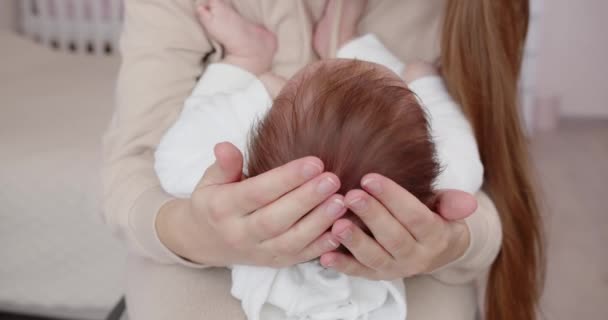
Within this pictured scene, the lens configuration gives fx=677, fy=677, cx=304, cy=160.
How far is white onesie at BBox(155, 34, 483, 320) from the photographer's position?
2.09ft

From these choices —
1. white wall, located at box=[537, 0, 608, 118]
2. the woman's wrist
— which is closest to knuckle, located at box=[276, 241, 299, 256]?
the woman's wrist

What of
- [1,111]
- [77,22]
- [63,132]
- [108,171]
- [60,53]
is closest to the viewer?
[108,171]

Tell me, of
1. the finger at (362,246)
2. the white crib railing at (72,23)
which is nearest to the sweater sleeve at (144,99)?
the finger at (362,246)

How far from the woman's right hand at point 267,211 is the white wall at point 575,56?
2262 mm

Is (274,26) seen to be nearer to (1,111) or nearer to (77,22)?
(1,111)

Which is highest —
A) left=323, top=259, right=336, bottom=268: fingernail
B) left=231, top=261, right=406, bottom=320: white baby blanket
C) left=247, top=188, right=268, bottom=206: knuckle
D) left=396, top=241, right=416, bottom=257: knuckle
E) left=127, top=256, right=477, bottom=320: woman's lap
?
left=247, top=188, right=268, bottom=206: knuckle

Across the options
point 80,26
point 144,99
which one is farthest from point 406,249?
point 80,26

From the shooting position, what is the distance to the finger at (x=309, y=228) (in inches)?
20.3

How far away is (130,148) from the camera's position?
0.81 metres

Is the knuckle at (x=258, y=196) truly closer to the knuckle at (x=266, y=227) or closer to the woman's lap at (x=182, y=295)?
the knuckle at (x=266, y=227)

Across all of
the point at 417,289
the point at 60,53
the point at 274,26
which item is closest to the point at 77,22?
the point at 60,53

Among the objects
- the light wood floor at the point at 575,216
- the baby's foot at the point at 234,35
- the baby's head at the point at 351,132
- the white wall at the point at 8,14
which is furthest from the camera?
the white wall at the point at 8,14

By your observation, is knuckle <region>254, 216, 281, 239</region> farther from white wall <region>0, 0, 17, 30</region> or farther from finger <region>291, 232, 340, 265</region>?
white wall <region>0, 0, 17, 30</region>

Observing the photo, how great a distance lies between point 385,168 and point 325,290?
5.2 inches
